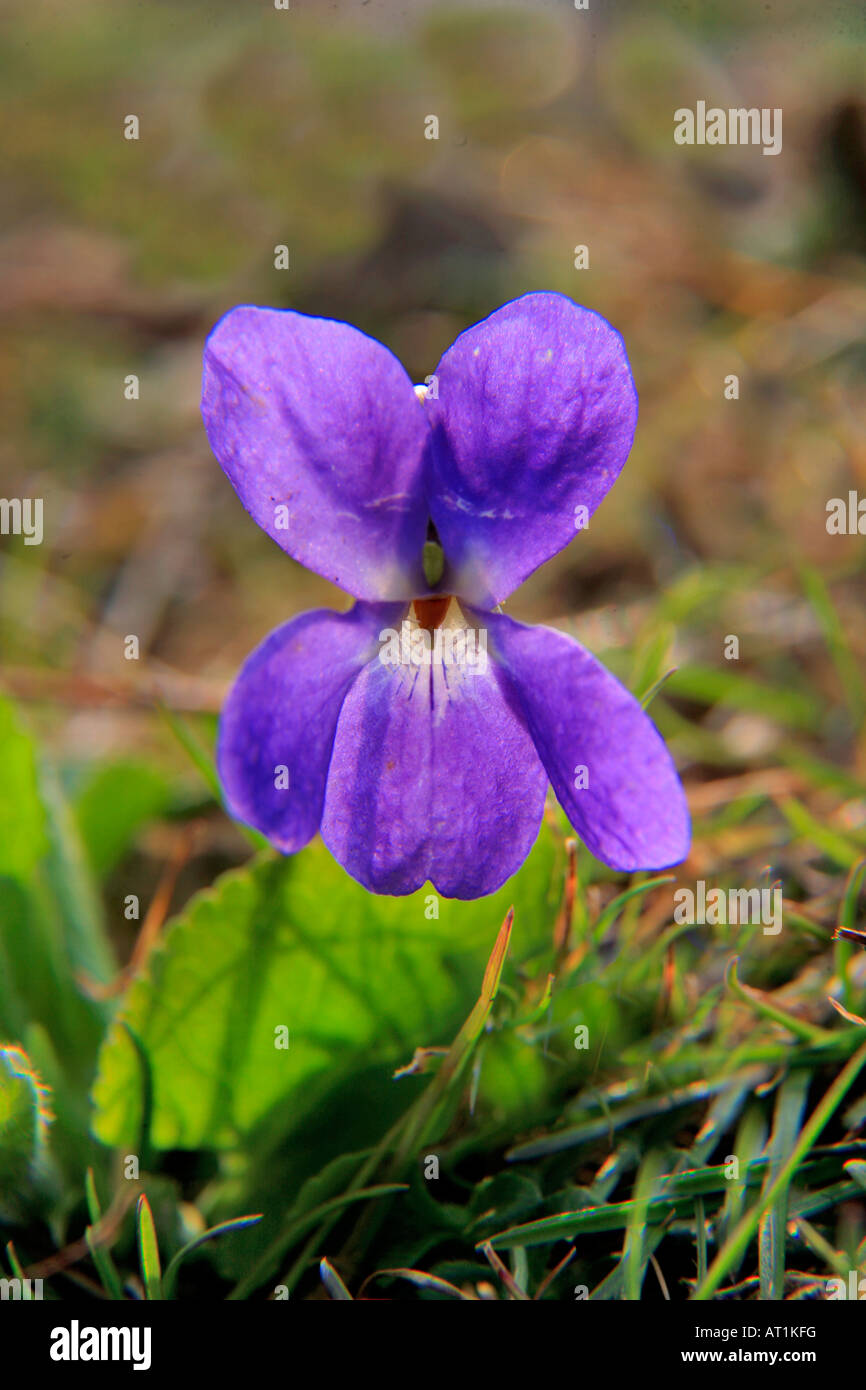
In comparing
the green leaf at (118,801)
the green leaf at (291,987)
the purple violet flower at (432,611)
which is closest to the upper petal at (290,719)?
the purple violet flower at (432,611)

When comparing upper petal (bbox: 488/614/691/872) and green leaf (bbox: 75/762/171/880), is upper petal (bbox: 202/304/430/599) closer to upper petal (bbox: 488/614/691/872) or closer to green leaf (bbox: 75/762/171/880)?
upper petal (bbox: 488/614/691/872)

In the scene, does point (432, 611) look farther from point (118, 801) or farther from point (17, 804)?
point (118, 801)

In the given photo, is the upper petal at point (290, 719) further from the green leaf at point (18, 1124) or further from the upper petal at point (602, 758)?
the green leaf at point (18, 1124)

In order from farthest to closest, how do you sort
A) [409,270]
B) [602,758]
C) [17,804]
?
[409,270] → [17,804] → [602,758]

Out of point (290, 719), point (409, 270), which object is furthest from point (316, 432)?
point (409, 270)

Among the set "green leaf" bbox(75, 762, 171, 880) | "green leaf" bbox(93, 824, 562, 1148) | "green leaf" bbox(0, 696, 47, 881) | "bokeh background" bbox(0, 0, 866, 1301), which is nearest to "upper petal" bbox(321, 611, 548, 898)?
"green leaf" bbox(93, 824, 562, 1148)

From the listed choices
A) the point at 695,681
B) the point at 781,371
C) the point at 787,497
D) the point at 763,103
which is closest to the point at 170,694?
the point at 695,681
